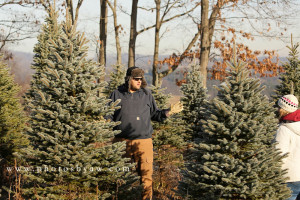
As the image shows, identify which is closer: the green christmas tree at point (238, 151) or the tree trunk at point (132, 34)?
the green christmas tree at point (238, 151)

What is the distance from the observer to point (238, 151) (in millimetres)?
3947

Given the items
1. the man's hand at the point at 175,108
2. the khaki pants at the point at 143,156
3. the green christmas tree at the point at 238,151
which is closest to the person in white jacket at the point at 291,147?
the green christmas tree at the point at 238,151

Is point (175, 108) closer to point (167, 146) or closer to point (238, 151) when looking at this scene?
point (238, 151)

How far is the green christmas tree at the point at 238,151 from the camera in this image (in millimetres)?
3836

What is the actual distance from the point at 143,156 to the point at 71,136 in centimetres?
173

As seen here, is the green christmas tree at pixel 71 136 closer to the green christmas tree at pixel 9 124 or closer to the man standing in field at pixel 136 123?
the man standing in field at pixel 136 123

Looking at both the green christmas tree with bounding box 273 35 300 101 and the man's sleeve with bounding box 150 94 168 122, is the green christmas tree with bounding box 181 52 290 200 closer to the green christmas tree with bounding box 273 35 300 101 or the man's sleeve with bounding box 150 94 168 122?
the man's sleeve with bounding box 150 94 168 122

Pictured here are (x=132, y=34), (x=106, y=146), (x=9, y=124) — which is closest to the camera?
(x=106, y=146)

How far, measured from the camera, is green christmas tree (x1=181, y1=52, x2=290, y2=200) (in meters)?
3.84

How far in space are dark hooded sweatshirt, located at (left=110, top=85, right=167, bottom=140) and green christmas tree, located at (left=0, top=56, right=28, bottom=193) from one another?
3931 millimetres

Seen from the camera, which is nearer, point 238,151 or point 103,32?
point 238,151

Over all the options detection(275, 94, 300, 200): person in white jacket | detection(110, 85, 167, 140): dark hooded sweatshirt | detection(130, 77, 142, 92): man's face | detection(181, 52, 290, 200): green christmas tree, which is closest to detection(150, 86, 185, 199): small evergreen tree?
detection(110, 85, 167, 140): dark hooded sweatshirt

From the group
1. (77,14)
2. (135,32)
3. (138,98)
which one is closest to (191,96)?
(138,98)

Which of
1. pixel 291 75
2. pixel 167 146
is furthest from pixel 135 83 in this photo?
pixel 291 75
